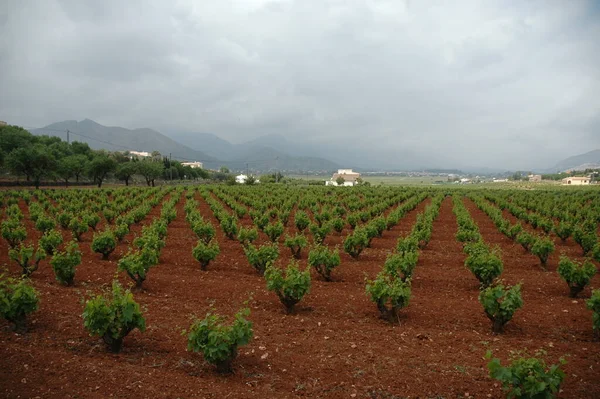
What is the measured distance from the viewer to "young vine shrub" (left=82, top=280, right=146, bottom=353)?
301 inches

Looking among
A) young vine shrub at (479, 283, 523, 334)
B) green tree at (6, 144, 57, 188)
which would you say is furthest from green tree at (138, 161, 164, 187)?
young vine shrub at (479, 283, 523, 334)

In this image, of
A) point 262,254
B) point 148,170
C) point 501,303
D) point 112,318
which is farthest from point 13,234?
point 148,170

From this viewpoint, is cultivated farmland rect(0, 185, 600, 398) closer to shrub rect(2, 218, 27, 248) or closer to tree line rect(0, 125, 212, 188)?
shrub rect(2, 218, 27, 248)

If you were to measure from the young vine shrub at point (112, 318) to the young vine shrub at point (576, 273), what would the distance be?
481 inches

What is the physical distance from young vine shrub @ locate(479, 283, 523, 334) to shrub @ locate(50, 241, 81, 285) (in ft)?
38.8

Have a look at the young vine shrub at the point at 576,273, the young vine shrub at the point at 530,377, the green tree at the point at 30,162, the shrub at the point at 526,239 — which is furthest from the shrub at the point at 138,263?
the green tree at the point at 30,162

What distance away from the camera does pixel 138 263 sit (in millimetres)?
11680

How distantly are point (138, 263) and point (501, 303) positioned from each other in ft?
32.8

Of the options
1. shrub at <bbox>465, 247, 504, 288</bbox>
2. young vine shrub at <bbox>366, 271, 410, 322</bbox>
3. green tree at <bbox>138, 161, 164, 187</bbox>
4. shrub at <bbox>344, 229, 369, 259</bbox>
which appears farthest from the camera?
green tree at <bbox>138, 161, 164, 187</bbox>

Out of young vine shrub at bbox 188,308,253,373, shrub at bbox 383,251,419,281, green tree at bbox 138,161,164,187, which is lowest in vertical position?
young vine shrub at bbox 188,308,253,373

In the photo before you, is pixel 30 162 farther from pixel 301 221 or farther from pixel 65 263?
pixel 65 263

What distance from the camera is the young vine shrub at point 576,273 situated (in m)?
11.6

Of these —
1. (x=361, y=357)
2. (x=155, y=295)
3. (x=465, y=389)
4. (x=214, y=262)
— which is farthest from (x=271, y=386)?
(x=214, y=262)

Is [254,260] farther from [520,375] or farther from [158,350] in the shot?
[520,375]
